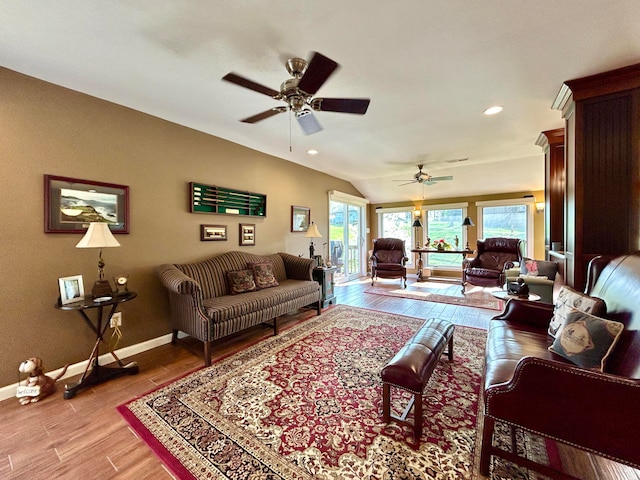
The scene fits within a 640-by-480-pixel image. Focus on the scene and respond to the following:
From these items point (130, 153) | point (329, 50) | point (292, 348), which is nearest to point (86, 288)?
point (130, 153)

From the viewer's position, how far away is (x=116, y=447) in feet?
5.18

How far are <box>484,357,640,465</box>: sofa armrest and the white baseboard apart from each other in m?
3.22

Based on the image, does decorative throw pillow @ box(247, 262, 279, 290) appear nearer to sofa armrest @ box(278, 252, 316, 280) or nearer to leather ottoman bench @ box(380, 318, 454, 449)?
sofa armrest @ box(278, 252, 316, 280)

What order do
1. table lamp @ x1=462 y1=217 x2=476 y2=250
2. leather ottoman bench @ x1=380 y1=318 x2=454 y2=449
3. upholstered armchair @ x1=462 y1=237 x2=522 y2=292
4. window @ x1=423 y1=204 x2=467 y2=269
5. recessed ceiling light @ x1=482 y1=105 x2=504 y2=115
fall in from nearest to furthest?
1. leather ottoman bench @ x1=380 y1=318 x2=454 y2=449
2. recessed ceiling light @ x1=482 y1=105 x2=504 y2=115
3. upholstered armchair @ x1=462 y1=237 x2=522 y2=292
4. table lamp @ x1=462 y1=217 x2=476 y2=250
5. window @ x1=423 y1=204 x2=467 y2=269

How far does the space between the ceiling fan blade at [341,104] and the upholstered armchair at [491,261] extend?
4.72 meters

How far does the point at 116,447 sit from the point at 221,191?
2.87 metres

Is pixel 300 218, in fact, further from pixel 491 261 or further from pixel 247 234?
pixel 491 261

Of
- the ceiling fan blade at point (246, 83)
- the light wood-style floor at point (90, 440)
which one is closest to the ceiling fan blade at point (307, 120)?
the ceiling fan blade at point (246, 83)

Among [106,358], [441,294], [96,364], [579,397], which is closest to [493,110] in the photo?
[579,397]

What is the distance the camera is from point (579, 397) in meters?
1.19

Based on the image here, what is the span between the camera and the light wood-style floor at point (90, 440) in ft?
4.63

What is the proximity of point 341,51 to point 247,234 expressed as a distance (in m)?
2.85

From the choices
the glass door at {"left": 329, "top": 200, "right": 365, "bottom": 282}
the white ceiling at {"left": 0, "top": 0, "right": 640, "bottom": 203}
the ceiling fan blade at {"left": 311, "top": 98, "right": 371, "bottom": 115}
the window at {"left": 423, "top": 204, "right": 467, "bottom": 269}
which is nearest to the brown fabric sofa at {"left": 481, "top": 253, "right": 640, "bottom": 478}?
the white ceiling at {"left": 0, "top": 0, "right": 640, "bottom": 203}

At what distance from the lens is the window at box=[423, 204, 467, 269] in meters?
7.06
